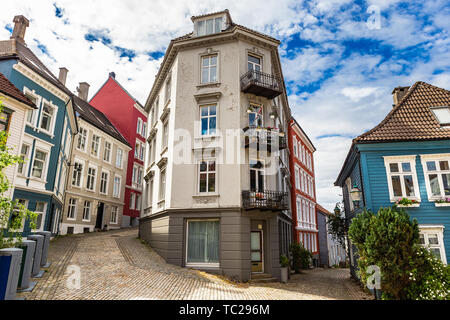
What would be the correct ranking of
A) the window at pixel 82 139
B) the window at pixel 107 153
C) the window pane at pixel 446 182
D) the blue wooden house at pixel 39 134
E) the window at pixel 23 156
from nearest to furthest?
the window pane at pixel 446 182 → the blue wooden house at pixel 39 134 → the window at pixel 23 156 → the window at pixel 82 139 → the window at pixel 107 153

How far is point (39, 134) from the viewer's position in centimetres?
1877

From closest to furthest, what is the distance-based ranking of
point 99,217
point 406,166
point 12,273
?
point 12,273 → point 406,166 → point 99,217

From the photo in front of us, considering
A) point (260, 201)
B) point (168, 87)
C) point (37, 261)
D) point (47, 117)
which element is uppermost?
point (168, 87)

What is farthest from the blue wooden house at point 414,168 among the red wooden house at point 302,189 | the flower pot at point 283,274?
the red wooden house at point 302,189

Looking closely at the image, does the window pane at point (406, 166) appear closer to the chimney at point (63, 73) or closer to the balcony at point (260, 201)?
the balcony at point (260, 201)

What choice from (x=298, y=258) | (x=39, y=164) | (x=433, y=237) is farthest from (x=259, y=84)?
(x=39, y=164)

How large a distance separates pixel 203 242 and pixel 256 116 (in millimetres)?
7844

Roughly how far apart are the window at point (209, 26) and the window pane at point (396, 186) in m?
13.5

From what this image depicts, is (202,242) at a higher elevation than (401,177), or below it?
below

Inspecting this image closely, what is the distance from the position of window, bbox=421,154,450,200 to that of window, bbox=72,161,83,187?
87.6 feet

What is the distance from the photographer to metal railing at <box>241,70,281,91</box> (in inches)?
648

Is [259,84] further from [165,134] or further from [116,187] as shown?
[116,187]

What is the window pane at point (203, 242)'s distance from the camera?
14.9 meters

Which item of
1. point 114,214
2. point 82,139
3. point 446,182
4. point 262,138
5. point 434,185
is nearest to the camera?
point 446,182
